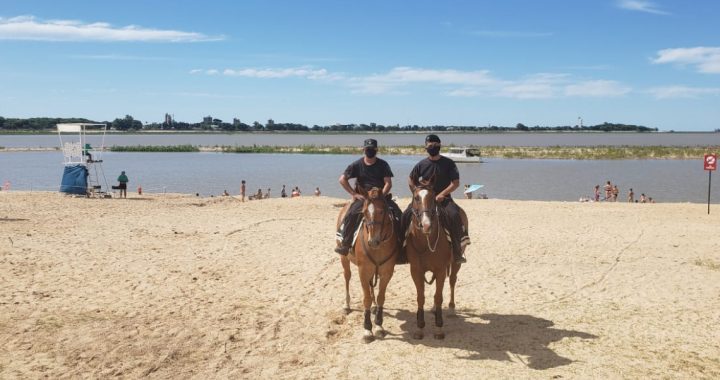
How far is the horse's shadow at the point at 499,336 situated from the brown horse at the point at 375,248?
51 centimetres

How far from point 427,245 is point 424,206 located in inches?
27.8

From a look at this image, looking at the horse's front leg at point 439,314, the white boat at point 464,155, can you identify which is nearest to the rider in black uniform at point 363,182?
the horse's front leg at point 439,314

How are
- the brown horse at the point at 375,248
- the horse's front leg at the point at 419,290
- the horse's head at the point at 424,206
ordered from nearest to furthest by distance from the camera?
the horse's head at the point at 424,206, the brown horse at the point at 375,248, the horse's front leg at the point at 419,290

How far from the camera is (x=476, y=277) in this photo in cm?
1284

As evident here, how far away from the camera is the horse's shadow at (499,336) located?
8.00 m

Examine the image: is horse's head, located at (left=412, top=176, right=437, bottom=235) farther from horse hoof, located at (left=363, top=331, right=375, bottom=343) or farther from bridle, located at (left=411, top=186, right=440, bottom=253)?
horse hoof, located at (left=363, top=331, right=375, bottom=343)

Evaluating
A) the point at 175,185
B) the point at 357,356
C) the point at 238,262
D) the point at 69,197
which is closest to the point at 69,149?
the point at 69,197

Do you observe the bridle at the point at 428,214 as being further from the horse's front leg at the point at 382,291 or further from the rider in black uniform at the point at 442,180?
the horse's front leg at the point at 382,291

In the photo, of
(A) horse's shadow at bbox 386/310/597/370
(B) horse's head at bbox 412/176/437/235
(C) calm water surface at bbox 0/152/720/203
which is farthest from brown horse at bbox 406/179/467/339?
(C) calm water surface at bbox 0/152/720/203

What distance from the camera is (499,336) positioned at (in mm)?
8867

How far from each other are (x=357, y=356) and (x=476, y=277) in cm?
549

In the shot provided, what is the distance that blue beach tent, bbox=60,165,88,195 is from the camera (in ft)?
97.5

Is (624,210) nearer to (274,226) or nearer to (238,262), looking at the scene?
(274,226)

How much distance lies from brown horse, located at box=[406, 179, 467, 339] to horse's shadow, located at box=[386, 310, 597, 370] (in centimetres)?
33
